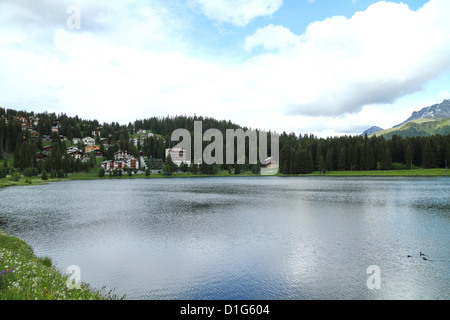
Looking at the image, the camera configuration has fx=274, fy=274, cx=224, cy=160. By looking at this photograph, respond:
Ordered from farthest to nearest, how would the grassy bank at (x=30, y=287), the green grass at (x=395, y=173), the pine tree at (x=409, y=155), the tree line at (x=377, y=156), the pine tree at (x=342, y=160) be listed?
the pine tree at (x=342, y=160), the pine tree at (x=409, y=155), the tree line at (x=377, y=156), the green grass at (x=395, y=173), the grassy bank at (x=30, y=287)

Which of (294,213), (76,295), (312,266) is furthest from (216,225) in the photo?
(76,295)

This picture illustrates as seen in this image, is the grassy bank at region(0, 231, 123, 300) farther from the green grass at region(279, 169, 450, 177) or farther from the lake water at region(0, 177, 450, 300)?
the green grass at region(279, 169, 450, 177)

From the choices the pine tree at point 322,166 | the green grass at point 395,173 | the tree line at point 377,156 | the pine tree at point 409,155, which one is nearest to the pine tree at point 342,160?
the tree line at point 377,156

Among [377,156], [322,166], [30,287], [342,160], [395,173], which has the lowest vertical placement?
[395,173]

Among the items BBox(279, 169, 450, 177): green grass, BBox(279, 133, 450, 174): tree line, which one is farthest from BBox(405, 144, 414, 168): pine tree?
BBox(279, 169, 450, 177): green grass

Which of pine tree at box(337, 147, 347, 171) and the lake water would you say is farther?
pine tree at box(337, 147, 347, 171)

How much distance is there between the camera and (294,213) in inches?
1818

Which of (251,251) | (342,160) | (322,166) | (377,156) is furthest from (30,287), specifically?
(342,160)

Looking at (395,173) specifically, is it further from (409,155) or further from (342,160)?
(342,160)

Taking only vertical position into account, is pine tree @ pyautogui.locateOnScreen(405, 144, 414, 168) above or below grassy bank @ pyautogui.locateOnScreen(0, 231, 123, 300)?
above

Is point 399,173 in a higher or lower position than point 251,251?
higher

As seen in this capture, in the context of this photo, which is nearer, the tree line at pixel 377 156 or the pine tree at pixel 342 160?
the tree line at pixel 377 156

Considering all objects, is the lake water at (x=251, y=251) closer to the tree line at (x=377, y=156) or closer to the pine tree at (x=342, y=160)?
the tree line at (x=377, y=156)
